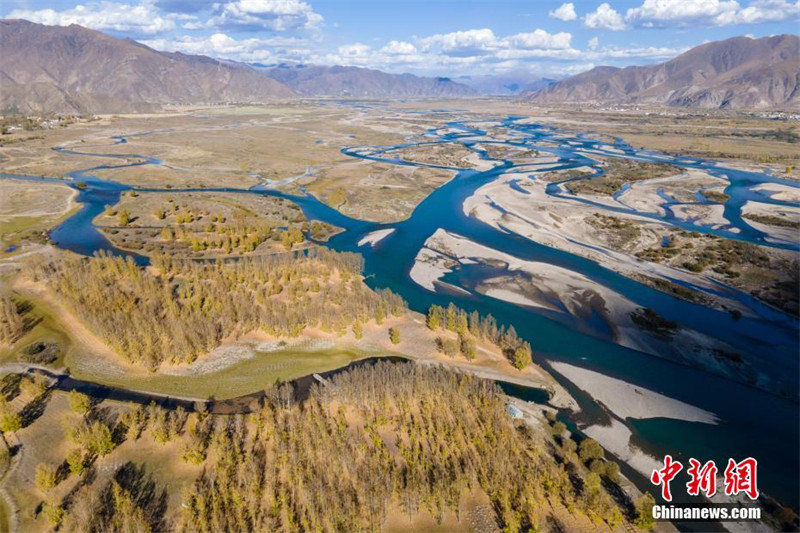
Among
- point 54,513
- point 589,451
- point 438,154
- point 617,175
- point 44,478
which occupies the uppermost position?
point 438,154

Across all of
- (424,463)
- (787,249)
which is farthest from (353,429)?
(787,249)

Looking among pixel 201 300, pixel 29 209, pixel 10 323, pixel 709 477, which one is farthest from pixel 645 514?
pixel 29 209

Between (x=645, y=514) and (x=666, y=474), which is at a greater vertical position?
(x=645, y=514)

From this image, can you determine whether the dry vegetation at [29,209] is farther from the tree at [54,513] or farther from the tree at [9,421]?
the tree at [54,513]

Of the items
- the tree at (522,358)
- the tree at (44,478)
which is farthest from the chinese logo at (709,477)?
the tree at (44,478)

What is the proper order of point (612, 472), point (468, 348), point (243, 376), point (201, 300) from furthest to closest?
1. point (201, 300)
2. point (468, 348)
3. point (243, 376)
4. point (612, 472)

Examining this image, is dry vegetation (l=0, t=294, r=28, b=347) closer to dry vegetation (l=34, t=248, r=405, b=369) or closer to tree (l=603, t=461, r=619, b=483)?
dry vegetation (l=34, t=248, r=405, b=369)

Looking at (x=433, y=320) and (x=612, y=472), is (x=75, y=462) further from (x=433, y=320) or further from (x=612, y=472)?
(x=612, y=472)
